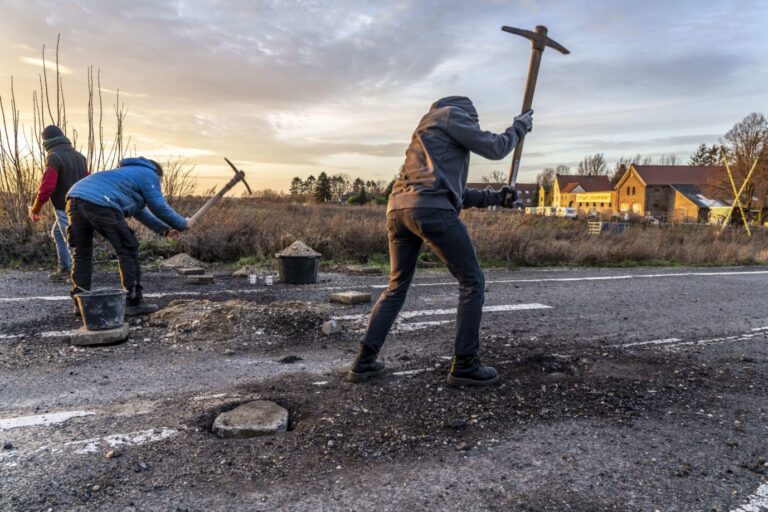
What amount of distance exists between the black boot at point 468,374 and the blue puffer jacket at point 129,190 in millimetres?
3869

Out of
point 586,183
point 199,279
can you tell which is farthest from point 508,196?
point 586,183

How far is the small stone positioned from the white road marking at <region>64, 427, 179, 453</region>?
2.39m

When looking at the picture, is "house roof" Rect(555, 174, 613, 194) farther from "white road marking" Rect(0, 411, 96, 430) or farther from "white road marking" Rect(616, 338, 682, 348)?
"white road marking" Rect(0, 411, 96, 430)

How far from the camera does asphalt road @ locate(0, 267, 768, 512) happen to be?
2445 mm

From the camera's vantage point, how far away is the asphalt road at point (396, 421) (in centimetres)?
244

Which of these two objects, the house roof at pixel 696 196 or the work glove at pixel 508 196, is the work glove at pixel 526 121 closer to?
the work glove at pixel 508 196

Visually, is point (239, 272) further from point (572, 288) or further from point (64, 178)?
point (572, 288)

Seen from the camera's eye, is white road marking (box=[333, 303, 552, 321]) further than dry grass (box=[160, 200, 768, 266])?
No

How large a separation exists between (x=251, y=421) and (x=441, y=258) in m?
1.71

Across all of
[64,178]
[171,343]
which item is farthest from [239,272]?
[171,343]

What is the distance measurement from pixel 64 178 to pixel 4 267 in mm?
2874

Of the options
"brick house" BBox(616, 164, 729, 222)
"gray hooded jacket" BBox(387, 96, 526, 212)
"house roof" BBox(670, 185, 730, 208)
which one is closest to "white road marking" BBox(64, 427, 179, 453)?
"gray hooded jacket" BBox(387, 96, 526, 212)

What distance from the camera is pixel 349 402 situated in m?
Answer: 3.45

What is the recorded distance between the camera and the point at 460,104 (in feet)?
12.2
